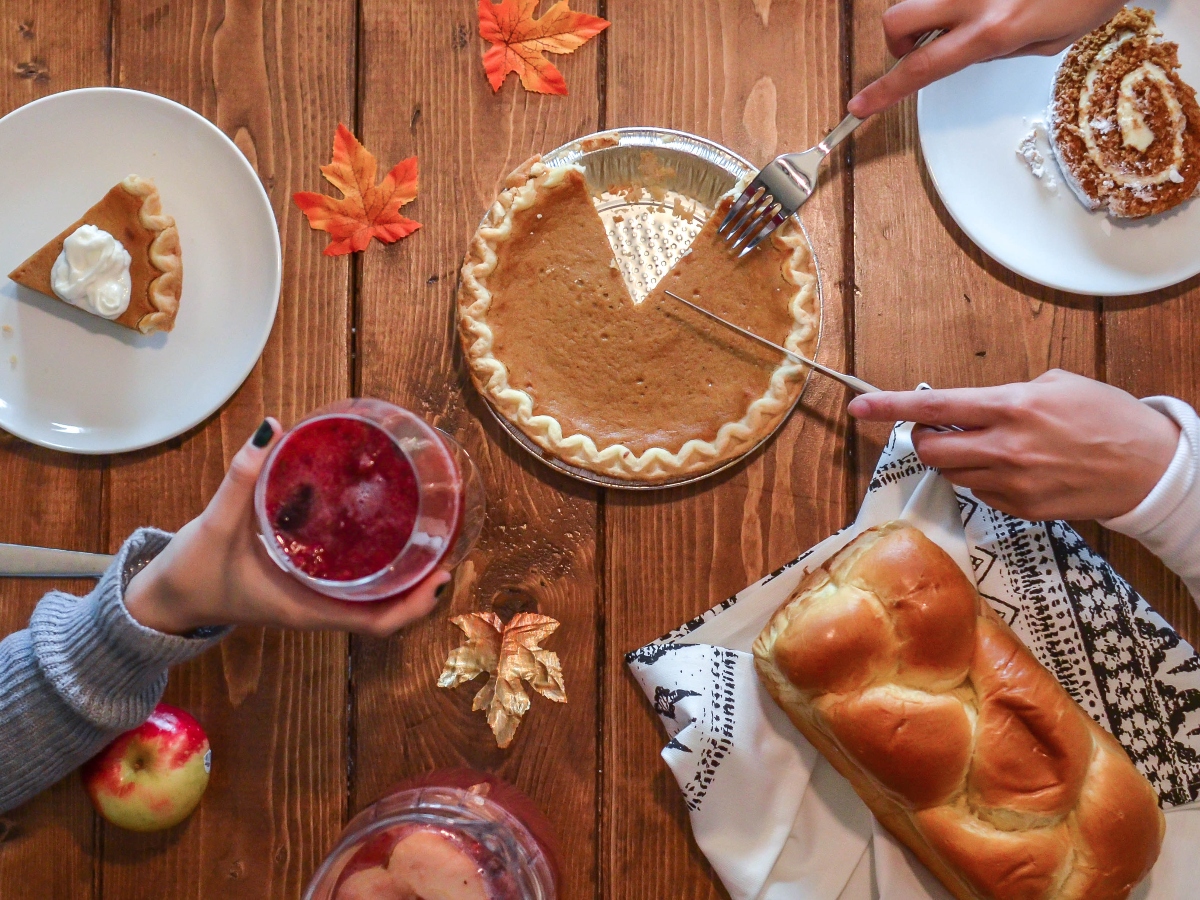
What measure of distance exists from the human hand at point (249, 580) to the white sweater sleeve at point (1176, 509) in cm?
108

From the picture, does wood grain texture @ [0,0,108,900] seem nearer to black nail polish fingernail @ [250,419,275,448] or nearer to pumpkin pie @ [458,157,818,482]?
black nail polish fingernail @ [250,419,275,448]

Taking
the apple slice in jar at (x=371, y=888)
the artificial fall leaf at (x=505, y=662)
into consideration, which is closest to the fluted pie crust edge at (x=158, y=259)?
the artificial fall leaf at (x=505, y=662)

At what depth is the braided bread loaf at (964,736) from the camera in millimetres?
1338

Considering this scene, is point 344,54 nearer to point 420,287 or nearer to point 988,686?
point 420,287

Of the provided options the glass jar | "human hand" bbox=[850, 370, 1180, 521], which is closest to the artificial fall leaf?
the glass jar

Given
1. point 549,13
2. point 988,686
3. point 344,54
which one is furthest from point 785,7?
point 988,686

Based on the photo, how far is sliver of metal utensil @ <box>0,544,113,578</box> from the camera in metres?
1.54

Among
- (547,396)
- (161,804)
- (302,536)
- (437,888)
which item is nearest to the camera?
(302,536)

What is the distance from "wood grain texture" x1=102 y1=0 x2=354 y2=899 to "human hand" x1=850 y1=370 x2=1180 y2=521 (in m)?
0.97

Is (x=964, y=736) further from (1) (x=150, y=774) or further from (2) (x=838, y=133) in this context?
(1) (x=150, y=774)

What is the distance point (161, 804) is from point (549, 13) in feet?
4.87

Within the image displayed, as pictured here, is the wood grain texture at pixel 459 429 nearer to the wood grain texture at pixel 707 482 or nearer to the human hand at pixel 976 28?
the wood grain texture at pixel 707 482

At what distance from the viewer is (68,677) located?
137 cm

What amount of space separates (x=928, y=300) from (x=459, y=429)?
86 cm
